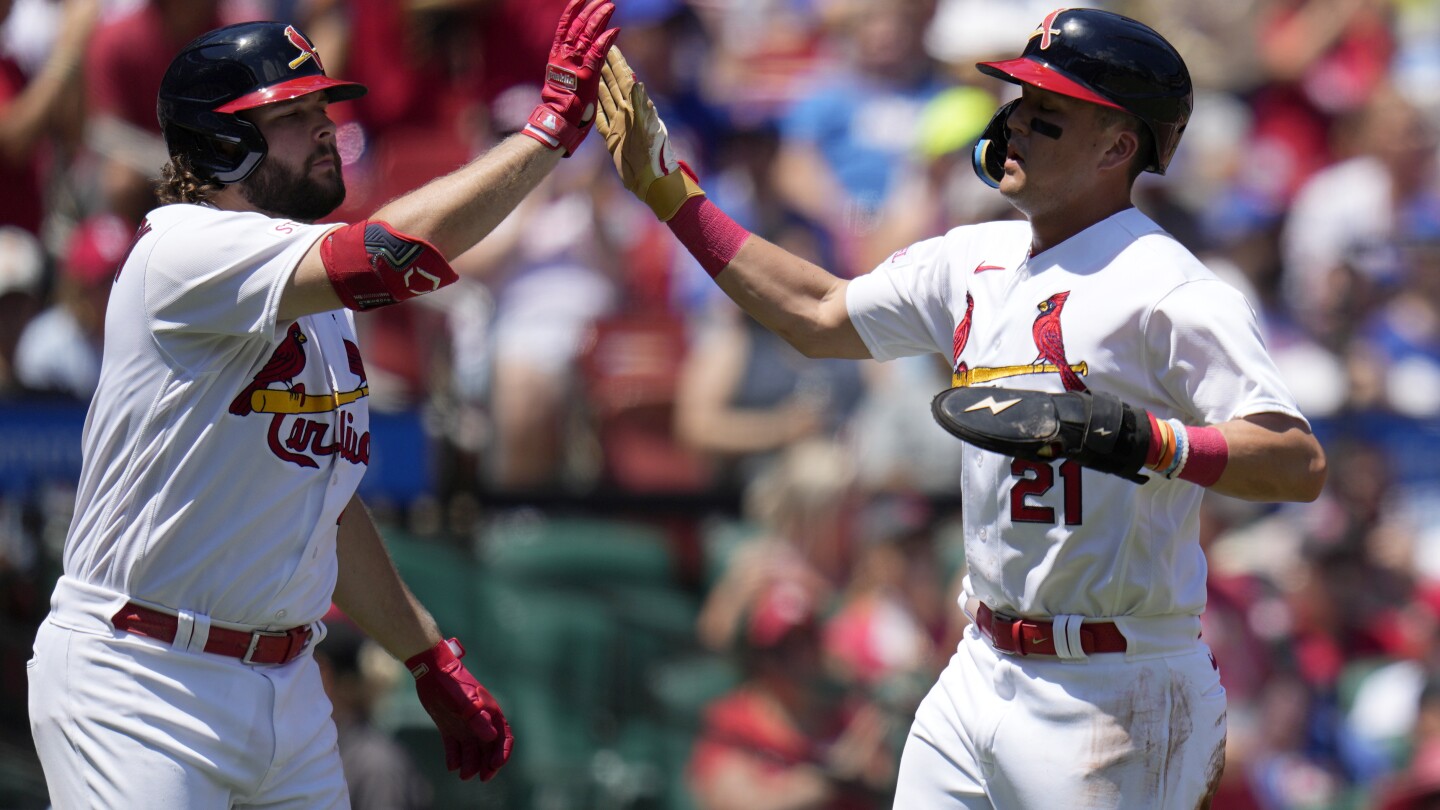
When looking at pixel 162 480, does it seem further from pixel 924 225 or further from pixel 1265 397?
pixel 924 225

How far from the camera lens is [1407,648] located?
6691 millimetres

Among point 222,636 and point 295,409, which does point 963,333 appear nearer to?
point 295,409

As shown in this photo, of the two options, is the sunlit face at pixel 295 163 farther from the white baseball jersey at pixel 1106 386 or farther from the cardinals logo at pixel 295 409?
the white baseball jersey at pixel 1106 386

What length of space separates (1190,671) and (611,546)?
343cm

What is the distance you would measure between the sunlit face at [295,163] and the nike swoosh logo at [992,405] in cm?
145

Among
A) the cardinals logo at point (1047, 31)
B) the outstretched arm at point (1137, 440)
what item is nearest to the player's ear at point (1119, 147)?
the cardinals logo at point (1047, 31)

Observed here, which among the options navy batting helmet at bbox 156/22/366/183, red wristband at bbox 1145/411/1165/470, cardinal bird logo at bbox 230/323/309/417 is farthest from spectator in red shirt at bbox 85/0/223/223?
red wristband at bbox 1145/411/1165/470

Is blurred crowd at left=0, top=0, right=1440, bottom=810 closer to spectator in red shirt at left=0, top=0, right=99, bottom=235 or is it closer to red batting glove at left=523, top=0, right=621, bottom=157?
spectator in red shirt at left=0, top=0, right=99, bottom=235

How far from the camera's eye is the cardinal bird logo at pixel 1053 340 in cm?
338

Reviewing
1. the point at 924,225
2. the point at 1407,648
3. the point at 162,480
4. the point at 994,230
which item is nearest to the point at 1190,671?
the point at 994,230

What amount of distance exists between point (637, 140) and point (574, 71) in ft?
1.18

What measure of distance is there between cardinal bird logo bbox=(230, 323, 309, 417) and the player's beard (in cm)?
28

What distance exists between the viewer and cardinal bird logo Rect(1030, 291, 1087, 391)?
3.38m

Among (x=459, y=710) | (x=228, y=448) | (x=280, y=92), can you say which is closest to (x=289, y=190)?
(x=280, y=92)
